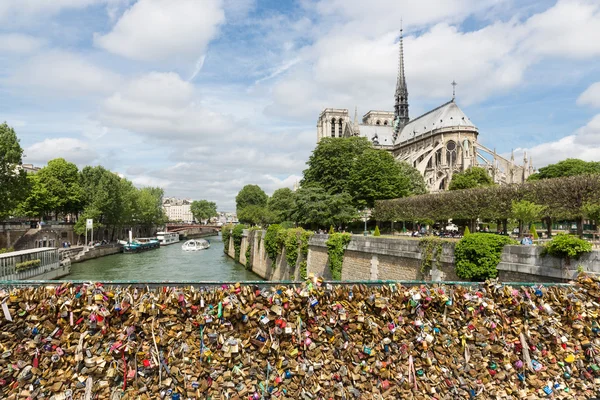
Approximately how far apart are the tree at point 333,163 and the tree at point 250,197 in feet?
241

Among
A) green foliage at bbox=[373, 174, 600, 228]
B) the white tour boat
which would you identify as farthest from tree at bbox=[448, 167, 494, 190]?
the white tour boat

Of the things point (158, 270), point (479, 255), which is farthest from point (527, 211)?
point (158, 270)

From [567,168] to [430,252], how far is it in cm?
6614

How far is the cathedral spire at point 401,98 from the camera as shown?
112 metres

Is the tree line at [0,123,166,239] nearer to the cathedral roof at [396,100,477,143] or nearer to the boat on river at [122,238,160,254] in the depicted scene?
the boat on river at [122,238,160,254]

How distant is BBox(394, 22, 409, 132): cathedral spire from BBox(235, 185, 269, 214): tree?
43465 mm

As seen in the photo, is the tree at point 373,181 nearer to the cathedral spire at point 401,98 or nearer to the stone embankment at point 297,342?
the stone embankment at point 297,342

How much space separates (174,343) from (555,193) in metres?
21.8

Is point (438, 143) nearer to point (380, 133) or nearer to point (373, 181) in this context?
point (380, 133)

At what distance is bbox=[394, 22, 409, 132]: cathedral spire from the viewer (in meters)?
112

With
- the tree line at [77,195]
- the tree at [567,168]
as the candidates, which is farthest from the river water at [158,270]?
the tree at [567,168]

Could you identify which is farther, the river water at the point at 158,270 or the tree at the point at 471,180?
the tree at the point at 471,180

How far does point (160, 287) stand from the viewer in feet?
23.9

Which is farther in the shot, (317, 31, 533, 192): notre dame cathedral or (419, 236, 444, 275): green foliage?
(317, 31, 533, 192): notre dame cathedral
